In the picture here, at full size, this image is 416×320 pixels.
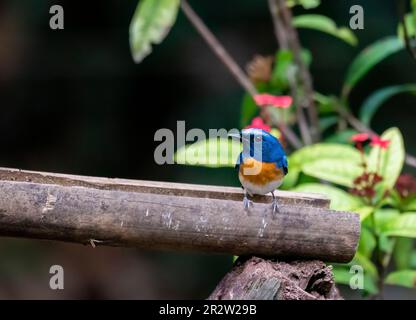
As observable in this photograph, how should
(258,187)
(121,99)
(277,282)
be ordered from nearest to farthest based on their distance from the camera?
(277,282), (258,187), (121,99)

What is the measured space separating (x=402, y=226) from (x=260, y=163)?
636 mm

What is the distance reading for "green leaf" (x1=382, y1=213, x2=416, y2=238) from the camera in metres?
2.80

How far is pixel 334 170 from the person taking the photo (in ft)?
9.97

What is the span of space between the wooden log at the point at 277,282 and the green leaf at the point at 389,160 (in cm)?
69

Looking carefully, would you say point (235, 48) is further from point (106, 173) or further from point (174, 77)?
point (106, 173)

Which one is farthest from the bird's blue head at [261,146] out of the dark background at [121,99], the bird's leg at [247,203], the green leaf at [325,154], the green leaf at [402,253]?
the dark background at [121,99]

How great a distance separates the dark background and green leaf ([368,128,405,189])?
2502 millimetres

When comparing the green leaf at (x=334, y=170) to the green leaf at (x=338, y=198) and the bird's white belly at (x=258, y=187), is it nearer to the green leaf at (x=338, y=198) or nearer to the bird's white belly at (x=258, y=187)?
the green leaf at (x=338, y=198)

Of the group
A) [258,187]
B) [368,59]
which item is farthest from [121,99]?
[258,187]

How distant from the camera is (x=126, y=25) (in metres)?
5.76

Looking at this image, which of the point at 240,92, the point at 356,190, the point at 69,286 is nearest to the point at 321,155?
the point at 356,190

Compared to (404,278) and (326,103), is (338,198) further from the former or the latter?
(326,103)

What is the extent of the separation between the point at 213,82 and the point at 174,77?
303mm

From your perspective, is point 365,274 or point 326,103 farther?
point 326,103
